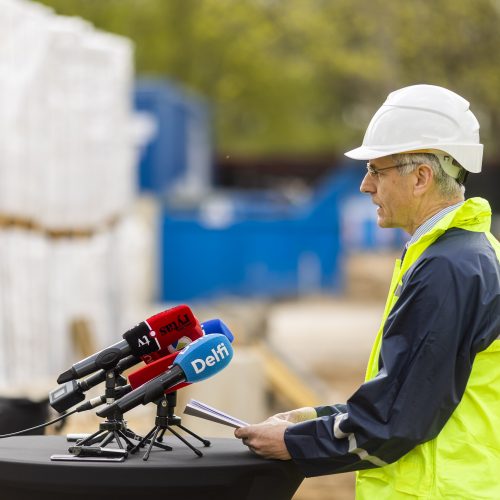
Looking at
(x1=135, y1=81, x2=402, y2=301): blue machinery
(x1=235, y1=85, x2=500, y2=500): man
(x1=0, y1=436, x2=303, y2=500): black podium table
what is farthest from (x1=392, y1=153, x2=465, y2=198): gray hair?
(x1=135, y1=81, x2=402, y2=301): blue machinery

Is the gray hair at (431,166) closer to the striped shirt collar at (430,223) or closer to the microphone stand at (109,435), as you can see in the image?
the striped shirt collar at (430,223)

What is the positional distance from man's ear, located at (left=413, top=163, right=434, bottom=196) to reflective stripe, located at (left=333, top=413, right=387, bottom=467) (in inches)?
22.6

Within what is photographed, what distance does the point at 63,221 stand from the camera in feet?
34.2

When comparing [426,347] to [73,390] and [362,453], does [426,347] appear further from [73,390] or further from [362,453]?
[73,390]

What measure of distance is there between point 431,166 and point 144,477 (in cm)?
101

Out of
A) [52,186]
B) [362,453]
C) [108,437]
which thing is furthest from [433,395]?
[52,186]

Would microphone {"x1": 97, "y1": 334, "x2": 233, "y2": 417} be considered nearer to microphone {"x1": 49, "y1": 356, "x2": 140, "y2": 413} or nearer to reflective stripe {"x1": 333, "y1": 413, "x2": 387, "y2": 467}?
microphone {"x1": 49, "y1": 356, "x2": 140, "y2": 413}

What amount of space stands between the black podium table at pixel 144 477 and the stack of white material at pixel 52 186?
228 inches

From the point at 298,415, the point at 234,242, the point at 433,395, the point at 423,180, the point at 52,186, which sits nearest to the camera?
the point at 433,395

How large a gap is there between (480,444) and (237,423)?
601mm

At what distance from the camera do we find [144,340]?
3406 millimetres

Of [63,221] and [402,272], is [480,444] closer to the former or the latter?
[402,272]

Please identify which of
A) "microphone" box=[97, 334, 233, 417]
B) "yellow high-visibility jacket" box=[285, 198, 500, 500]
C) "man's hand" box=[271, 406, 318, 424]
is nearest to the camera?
"yellow high-visibility jacket" box=[285, 198, 500, 500]

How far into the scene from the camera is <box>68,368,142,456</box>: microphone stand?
129 inches
